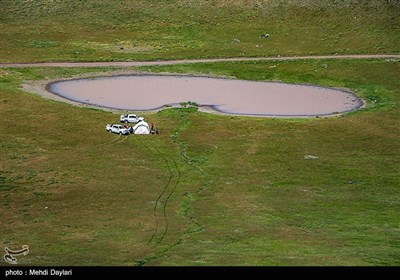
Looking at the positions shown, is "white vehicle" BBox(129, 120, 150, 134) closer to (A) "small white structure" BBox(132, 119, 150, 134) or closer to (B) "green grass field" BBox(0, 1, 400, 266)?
(A) "small white structure" BBox(132, 119, 150, 134)

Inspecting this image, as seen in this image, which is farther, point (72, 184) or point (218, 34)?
point (218, 34)

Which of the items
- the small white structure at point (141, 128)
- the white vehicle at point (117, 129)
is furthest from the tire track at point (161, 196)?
the white vehicle at point (117, 129)

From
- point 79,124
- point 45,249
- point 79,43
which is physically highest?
point 79,43

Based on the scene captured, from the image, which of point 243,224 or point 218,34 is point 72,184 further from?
point 218,34

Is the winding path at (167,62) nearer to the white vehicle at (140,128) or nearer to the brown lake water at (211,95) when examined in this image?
the brown lake water at (211,95)

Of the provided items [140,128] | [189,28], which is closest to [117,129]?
[140,128]
